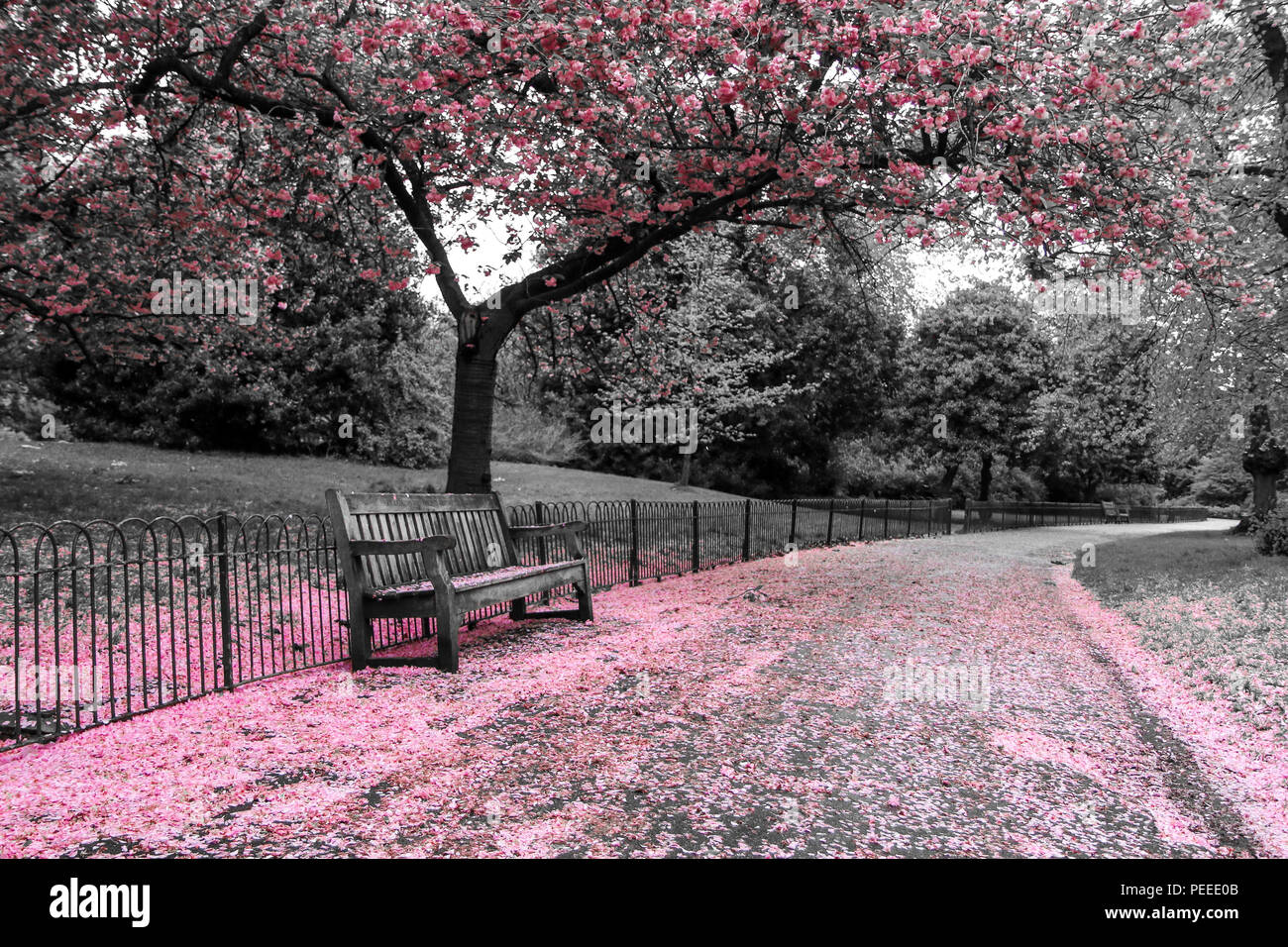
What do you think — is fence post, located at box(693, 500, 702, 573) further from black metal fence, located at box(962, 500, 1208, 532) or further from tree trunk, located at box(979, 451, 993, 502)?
tree trunk, located at box(979, 451, 993, 502)

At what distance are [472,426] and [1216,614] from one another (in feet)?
28.5

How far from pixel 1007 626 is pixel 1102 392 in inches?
557

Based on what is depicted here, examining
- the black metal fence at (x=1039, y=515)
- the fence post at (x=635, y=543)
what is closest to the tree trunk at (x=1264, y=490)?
the black metal fence at (x=1039, y=515)

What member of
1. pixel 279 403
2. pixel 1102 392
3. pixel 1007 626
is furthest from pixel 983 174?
pixel 279 403

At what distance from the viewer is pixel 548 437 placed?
3334 cm

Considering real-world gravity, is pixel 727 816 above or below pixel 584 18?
below

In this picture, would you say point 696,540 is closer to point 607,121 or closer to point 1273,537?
point 607,121

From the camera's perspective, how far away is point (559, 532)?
8.42 metres

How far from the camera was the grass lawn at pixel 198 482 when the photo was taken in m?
12.4

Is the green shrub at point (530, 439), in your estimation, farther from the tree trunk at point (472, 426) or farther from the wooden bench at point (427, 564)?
the wooden bench at point (427, 564)

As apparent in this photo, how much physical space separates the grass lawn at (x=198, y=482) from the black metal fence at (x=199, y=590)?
0.77m

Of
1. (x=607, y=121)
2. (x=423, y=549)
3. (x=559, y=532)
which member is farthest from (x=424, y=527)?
(x=607, y=121)

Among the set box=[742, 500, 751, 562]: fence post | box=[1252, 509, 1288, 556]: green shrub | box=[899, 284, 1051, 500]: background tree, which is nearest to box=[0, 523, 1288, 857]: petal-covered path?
box=[742, 500, 751, 562]: fence post
